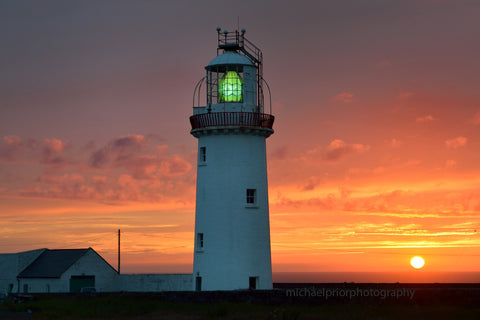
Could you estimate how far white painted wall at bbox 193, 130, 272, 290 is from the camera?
37.6 meters

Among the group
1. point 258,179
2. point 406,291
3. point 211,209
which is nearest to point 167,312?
point 211,209

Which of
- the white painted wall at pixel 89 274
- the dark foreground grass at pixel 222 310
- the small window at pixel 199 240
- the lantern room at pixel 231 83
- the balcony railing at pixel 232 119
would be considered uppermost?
the lantern room at pixel 231 83

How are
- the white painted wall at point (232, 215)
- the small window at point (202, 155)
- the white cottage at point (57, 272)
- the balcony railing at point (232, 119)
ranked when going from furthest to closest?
the white cottage at point (57, 272), the small window at point (202, 155), the balcony railing at point (232, 119), the white painted wall at point (232, 215)

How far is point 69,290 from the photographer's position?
181 feet

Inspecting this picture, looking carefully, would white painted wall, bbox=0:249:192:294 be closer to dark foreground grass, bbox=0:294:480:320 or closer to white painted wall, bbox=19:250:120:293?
white painted wall, bbox=19:250:120:293

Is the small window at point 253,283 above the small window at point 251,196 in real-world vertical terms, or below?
below

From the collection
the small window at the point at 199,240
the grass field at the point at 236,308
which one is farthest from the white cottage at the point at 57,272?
the small window at the point at 199,240

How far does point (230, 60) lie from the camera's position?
39.4 m

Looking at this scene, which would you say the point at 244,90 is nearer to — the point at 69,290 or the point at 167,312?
the point at 167,312

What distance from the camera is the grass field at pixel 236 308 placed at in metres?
30.9

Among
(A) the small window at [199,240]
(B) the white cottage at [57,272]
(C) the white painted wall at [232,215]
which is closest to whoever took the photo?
(C) the white painted wall at [232,215]

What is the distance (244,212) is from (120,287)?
76.2 feet

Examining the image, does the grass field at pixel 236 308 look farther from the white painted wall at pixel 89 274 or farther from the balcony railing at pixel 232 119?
the white painted wall at pixel 89 274

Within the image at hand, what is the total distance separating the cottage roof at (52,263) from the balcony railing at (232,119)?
2270 cm
